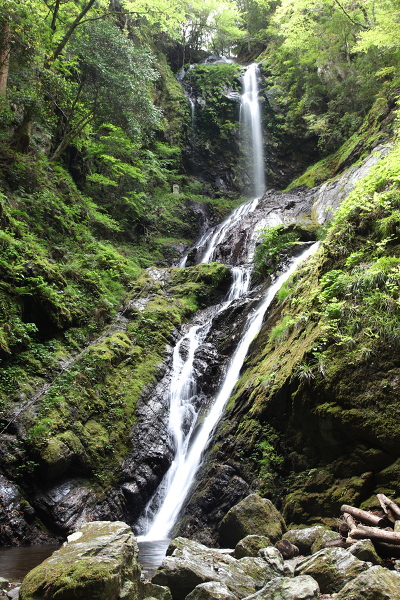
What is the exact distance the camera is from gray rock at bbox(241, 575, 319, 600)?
10.5 feet

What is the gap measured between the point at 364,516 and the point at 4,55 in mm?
14769

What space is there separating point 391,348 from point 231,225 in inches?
594

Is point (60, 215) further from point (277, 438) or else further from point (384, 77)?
point (384, 77)

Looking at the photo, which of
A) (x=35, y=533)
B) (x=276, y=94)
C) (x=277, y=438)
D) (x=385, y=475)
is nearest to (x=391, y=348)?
(x=385, y=475)

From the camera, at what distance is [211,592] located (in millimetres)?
3426

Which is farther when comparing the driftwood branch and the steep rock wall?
the steep rock wall

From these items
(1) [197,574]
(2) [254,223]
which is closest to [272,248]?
(2) [254,223]

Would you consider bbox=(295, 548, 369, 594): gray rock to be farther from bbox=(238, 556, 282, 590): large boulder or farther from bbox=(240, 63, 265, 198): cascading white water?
bbox=(240, 63, 265, 198): cascading white water

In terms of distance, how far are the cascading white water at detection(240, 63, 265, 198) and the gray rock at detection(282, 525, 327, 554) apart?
22664 millimetres

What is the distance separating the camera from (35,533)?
6.65m

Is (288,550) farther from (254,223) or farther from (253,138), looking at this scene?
(253,138)

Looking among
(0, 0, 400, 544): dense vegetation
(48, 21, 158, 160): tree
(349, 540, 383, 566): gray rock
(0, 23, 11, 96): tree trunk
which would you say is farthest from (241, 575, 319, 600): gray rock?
(48, 21, 158, 160): tree

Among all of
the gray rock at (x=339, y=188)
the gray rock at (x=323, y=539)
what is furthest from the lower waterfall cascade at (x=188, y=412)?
the gray rock at (x=323, y=539)

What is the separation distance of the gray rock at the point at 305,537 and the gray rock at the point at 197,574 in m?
0.88
